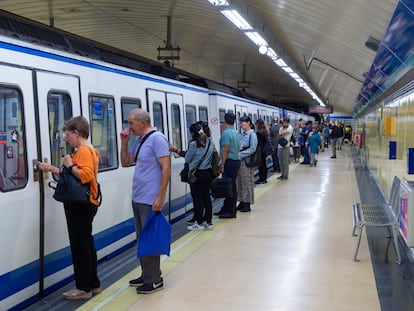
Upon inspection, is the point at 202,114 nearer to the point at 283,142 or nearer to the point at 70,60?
the point at 283,142

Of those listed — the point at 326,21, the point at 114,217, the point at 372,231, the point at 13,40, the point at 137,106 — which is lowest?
the point at 372,231

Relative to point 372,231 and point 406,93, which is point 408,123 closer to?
point 406,93

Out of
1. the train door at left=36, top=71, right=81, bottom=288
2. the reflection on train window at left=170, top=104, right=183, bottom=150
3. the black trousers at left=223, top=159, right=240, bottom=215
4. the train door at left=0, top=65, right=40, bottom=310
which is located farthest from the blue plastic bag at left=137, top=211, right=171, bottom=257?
the black trousers at left=223, top=159, right=240, bottom=215

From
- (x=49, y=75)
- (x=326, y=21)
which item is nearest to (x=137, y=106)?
(x=49, y=75)

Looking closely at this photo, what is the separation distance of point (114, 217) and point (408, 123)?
3975 mm

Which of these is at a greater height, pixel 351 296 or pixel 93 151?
pixel 93 151

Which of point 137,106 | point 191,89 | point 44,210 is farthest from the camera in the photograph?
point 191,89

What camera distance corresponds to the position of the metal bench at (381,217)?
580 cm

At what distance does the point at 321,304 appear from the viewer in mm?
4426

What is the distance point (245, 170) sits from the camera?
8.66m

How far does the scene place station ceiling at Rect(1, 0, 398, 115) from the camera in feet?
30.2

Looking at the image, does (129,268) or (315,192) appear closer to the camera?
(129,268)

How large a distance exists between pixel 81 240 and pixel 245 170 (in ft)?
14.7

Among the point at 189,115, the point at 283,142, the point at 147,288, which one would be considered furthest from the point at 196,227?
the point at 283,142
